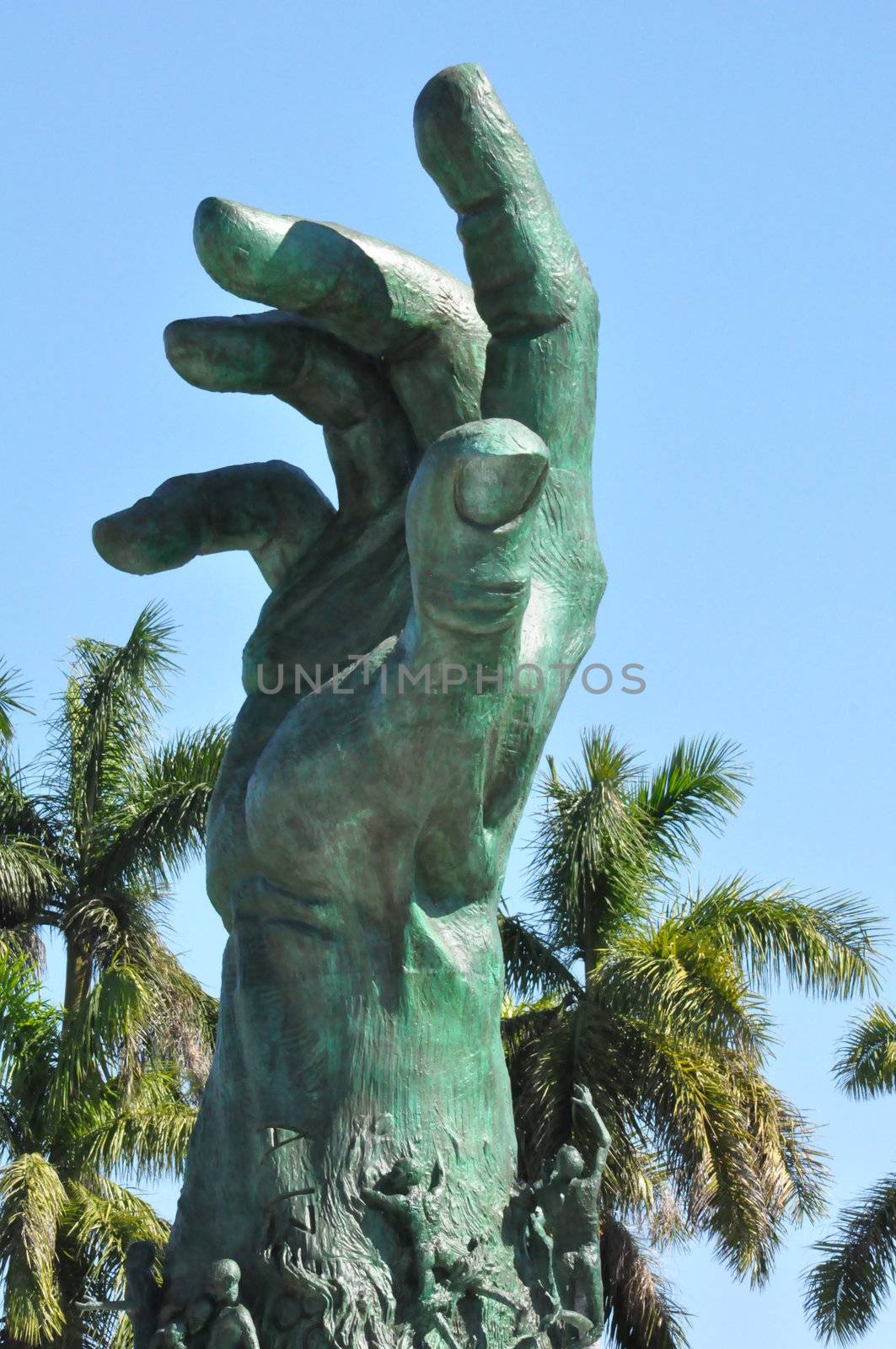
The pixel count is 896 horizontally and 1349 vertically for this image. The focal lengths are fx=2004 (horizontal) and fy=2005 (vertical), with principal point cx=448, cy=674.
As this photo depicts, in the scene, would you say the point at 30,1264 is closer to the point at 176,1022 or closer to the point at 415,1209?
the point at 176,1022

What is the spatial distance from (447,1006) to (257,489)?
138cm

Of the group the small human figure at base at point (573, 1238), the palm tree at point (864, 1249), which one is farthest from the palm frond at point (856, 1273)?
the small human figure at base at point (573, 1238)

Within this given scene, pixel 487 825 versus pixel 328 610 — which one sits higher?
pixel 328 610

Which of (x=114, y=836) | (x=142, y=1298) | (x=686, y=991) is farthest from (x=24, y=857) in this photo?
(x=142, y=1298)

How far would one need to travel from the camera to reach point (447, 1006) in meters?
4.25

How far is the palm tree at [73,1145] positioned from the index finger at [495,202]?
902 centimetres

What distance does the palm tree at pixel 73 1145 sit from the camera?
12.4 metres

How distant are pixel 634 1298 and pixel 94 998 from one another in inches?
185

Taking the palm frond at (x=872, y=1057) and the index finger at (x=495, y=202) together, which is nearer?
the index finger at (x=495, y=202)

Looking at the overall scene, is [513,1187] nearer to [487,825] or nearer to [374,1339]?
[374,1339]

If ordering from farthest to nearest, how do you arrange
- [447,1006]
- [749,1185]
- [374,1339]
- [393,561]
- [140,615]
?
[140,615]
[749,1185]
[393,561]
[447,1006]
[374,1339]

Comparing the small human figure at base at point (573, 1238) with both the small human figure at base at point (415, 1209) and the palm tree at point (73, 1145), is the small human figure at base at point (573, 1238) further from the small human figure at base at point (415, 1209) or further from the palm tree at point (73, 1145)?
the palm tree at point (73, 1145)

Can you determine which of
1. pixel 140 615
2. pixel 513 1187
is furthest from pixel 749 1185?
pixel 513 1187

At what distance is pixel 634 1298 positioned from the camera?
1509 centimetres
